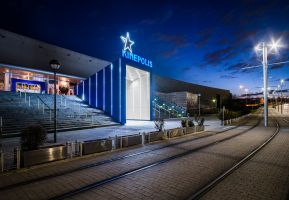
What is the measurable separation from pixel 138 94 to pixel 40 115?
16646 millimetres

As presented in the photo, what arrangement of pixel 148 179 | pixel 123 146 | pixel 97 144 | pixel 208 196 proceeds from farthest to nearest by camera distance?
pixel 123 146 < pixel 97 144 < pixel 148 179 < pixel 208 196

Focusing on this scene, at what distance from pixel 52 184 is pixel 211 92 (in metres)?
81.4

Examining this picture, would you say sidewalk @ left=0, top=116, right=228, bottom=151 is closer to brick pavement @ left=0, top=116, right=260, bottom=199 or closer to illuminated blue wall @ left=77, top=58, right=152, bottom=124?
brick pavement @ left=0, top=116, right=260, bottom=199

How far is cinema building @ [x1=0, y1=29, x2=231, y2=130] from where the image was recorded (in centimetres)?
2602

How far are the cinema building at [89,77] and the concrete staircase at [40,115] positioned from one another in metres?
2.78

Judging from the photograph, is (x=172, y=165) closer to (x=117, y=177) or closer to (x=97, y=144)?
(x=117, y=177)

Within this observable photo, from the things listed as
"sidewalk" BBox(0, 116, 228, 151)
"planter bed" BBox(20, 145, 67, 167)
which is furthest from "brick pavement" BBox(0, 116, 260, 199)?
"sidewalk" BBox(0, 116, 228, 151)

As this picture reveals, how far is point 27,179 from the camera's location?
20.6 feet

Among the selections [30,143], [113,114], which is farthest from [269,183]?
[113,114]

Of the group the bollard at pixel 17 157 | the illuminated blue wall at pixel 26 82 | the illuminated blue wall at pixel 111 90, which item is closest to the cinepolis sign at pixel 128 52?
the illuminated blue wall at pixel 111 90

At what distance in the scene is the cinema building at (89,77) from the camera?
26019 millimetres

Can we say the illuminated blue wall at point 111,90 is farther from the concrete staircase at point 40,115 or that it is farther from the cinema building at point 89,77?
the concrete staircase at point 40,115

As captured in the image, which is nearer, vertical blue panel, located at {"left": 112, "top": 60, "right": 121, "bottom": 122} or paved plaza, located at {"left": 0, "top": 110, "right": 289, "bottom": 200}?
paved plaza, located at {"left": 0, "top": 110, "right": 289, "bottom": 200}

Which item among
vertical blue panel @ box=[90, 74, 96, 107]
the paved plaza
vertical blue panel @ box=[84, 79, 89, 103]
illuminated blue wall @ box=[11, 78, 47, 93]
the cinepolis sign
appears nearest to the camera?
the paved plaza
